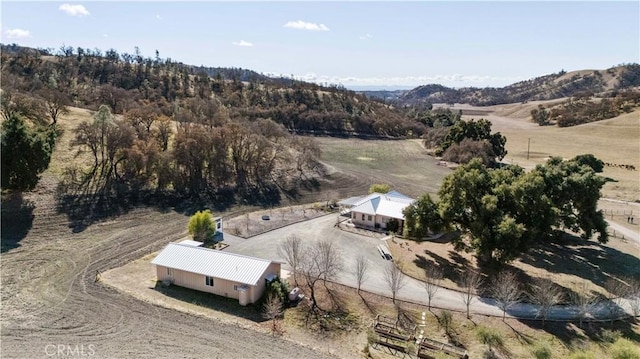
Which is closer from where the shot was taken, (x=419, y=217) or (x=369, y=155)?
(x=419, y=217)

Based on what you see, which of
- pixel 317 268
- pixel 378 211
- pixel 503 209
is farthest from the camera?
pixel 378 211

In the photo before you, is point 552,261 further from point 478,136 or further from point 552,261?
point 478,136

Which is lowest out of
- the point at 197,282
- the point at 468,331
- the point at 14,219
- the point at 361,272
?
the point at 468,331

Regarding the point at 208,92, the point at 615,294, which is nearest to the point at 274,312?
the point at 615,294

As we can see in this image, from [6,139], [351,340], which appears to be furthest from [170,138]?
[351,340]

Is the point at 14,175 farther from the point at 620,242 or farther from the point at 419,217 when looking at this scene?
the point at 620,242

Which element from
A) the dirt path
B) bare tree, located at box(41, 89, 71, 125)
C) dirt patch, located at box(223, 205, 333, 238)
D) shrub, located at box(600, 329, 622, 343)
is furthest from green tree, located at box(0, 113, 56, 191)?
shrub, located at box(600, 329, 622, 343)

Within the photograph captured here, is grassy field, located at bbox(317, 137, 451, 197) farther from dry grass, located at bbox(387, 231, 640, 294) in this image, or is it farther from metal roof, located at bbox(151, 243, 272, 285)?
metal roof, located at bbox(151, 243, 272, 285)
